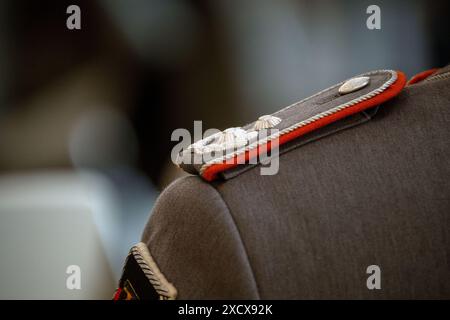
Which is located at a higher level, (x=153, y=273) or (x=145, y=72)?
(x=145, y=72)

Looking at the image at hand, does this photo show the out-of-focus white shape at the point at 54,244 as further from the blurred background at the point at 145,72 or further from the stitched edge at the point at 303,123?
the stitched edge at the point at 303,123

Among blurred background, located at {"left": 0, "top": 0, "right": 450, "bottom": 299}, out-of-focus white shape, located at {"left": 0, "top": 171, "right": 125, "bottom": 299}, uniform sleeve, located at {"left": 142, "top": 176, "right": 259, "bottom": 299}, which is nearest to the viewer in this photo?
uniform sleeve, located at {"left": 142, "top": 176, "right": 259, "bottom": 299}

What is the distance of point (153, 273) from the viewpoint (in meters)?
0.49

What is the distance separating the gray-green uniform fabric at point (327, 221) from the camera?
0.43m

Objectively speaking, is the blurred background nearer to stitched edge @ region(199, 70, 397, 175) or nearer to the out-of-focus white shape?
the out-of-focus white shape

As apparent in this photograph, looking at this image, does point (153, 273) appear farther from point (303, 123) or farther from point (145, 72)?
point (145, 72)

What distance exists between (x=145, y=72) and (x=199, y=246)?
1828mm

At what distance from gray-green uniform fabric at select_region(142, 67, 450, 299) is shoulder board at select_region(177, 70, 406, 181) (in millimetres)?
11

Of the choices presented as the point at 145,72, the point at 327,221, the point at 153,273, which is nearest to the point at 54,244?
the point at 145,72

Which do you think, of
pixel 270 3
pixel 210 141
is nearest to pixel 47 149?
pixel 270 3

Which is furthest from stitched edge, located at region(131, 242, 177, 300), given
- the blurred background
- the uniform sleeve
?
the blurred background

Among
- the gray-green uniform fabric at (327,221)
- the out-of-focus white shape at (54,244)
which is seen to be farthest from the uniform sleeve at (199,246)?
the out-of-focus white shape at (54,244)

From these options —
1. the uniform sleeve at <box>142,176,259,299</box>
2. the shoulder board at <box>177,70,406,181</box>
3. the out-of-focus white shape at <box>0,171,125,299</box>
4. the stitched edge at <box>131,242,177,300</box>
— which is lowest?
the out-of-focus white shape at <box>0,171,125,299</box>

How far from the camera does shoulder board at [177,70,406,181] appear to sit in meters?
0.48
